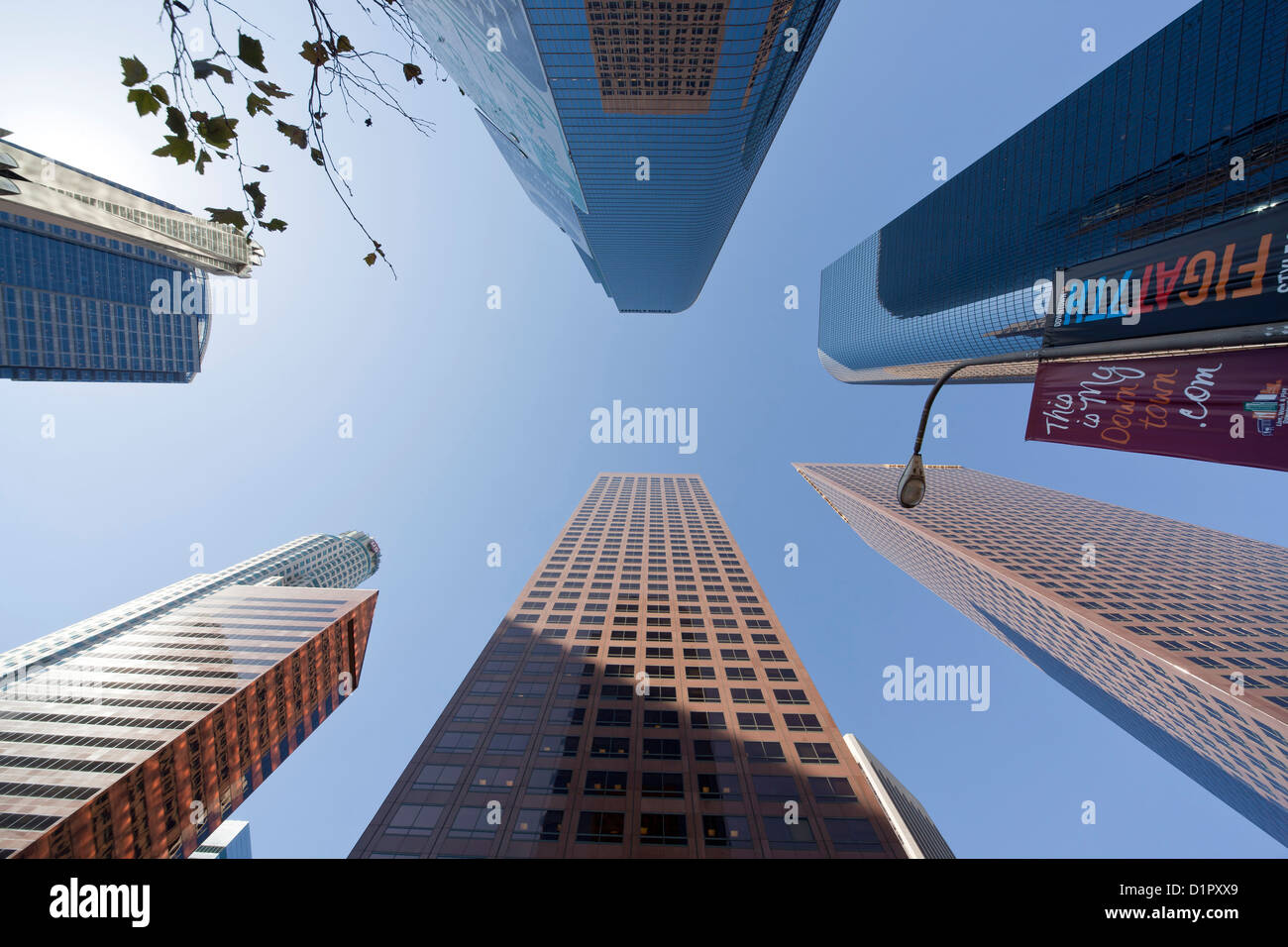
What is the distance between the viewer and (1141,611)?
5806 centimetres

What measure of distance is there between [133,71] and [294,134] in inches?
55.4

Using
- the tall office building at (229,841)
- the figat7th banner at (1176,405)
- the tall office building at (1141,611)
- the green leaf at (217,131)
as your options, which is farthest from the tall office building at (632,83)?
the tall office building at (229,841)

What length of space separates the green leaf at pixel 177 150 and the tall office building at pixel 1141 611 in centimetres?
5991

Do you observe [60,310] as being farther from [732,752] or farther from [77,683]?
[732,752]

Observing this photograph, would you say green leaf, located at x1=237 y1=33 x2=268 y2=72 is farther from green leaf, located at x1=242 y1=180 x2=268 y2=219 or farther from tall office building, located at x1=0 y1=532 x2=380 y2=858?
tall office building, located at x1=0 y1=532 x2=380 y2=858

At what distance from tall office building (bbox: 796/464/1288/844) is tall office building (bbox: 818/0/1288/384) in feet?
101

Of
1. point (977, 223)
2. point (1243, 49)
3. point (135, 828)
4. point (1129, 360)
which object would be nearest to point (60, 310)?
point (135, 828)

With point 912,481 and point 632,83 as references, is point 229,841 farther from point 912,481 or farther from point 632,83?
point 632,83

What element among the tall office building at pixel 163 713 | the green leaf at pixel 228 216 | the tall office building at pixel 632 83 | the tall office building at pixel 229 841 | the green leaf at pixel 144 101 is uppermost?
the tall office building at pixel 632 83

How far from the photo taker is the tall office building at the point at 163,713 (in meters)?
41.7

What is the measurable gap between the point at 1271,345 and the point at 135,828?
73.7m

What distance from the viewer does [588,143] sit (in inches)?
2421

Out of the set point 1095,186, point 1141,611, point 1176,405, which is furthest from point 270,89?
point 1095,186

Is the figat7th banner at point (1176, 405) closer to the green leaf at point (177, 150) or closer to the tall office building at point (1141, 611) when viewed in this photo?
the green leaf at point (177, 150)
